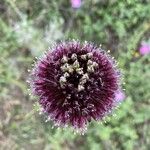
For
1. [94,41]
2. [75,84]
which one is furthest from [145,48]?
[75,84]

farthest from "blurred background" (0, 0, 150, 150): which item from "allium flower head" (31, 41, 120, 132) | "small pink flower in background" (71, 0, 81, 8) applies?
"allium flower head" (31, 41, 120, 132)

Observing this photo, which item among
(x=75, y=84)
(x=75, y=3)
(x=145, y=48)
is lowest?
(x=75, y=84)

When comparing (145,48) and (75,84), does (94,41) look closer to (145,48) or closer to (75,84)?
(145,48)

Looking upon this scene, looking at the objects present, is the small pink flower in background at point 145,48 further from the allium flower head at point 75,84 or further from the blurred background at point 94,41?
the allium flower head at point 75,84

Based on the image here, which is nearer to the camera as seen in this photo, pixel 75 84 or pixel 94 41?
pixel 75 84

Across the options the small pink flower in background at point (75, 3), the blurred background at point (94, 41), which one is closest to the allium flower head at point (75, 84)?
the blurred background at point (94, 41)
